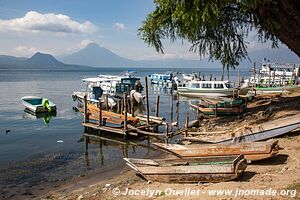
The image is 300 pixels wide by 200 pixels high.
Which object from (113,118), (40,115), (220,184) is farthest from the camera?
(40,115)

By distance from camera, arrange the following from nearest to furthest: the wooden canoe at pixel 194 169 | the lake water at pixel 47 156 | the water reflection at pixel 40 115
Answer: the wooden canoe at pixel 194 169, the lake water at pixel 47 156, the water reflection at pixel 40 115

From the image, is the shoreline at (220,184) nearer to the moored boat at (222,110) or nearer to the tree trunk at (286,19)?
the tree trunk at (286,19)

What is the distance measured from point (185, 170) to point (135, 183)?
259 centimetres

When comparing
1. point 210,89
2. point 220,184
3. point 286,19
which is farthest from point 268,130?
point 210,89

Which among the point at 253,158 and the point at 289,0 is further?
the point at 289,0

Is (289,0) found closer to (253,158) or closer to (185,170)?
(253,158)

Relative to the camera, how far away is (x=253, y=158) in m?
12.8

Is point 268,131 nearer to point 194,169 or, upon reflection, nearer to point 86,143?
point 194,169

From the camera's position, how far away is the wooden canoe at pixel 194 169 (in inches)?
430

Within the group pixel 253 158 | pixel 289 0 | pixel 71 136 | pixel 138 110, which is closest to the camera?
pixel 253 158

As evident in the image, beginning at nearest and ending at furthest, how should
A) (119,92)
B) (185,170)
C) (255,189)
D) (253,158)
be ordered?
(255,189) → (185,170) → (253,158) → (119,92)

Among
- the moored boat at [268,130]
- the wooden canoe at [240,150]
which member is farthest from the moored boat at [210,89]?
the wooden canoe at [240,150]

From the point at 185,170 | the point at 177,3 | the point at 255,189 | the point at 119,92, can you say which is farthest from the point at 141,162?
the point at 119,92

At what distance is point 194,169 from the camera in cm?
1137
